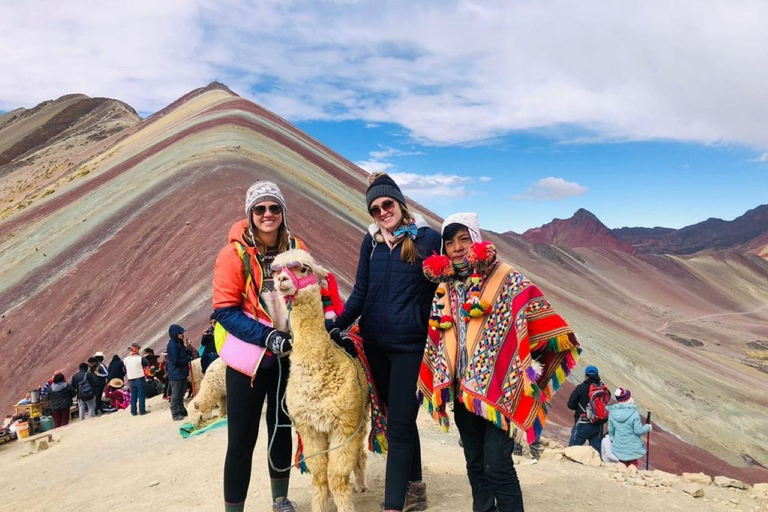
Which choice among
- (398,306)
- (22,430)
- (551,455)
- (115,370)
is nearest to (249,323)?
(398,306)

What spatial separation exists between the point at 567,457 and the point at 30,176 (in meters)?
60.8

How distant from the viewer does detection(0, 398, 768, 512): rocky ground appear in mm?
4461

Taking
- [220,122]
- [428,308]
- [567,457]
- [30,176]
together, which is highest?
[30,176]

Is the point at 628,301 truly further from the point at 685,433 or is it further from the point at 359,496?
the point at 359,496

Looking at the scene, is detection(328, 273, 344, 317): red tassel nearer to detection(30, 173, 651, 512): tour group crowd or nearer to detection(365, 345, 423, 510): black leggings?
detection(30, 173, 651, 512): tour group crowd

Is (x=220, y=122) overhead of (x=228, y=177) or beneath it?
overhead

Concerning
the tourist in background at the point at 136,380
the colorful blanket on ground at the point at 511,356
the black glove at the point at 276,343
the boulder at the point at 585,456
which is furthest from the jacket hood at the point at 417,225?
the tourist in background at the point at 136,380

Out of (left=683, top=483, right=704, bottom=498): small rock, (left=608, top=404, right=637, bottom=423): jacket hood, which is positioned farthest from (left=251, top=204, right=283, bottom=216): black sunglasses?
(left=608, top=404, right=637, bottom=423): jacket hood

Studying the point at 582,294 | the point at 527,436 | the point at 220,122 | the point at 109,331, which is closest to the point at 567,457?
the point at 527,436

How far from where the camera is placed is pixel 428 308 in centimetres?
351

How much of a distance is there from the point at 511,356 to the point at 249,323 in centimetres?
151

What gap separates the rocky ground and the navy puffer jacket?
1.31m

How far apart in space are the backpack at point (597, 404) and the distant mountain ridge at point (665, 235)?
289 feet

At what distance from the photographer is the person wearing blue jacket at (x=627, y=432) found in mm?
6746
